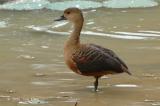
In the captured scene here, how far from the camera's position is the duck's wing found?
6.48 meters

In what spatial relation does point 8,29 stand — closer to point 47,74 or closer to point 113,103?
point 47,74

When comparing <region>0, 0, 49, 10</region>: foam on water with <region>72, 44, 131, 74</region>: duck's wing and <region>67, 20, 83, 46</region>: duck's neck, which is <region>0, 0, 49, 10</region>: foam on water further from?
<region>72, 44, 131, 74</region>: duck's wing

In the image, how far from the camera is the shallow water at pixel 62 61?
6.39m

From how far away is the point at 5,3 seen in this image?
44.1 ft

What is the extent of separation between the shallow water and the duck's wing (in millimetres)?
272

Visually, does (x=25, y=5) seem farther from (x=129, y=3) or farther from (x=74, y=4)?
(x=129, y=3)

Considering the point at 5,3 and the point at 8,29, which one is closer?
the point at 8,29

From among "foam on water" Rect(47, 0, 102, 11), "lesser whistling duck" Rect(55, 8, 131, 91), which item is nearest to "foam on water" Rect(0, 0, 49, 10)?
"foam on water" Rect(47, 0, 102, 11)

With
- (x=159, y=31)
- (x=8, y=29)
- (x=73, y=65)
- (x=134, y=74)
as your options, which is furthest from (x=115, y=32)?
(x=73, y=65)

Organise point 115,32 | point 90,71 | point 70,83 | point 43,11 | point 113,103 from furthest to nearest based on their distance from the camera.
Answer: point 43,11 → point 115,32 → point 70,83 → point 90,71 → point 113,103

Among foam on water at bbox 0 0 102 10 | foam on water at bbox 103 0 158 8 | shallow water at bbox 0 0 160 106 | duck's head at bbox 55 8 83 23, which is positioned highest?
duck's head at bbox 55 8 83 23

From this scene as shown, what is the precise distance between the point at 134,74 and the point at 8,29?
3.75 meters

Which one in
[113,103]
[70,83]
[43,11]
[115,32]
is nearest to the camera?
[113,103]

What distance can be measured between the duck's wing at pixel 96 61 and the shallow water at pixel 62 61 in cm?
27
